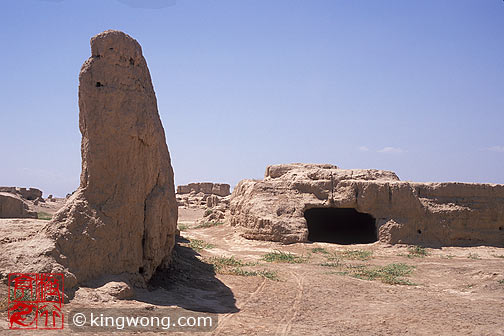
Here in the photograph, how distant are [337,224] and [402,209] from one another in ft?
15.0

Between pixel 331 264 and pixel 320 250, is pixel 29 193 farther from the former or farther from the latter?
pixel 331 264

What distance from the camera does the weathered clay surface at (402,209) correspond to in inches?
543

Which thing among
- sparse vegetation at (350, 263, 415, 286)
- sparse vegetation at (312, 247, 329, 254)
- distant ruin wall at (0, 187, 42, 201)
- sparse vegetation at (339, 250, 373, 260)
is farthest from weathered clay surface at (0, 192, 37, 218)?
distant ruin wall at (0, 187, 42, 201)

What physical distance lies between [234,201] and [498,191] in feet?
30.9

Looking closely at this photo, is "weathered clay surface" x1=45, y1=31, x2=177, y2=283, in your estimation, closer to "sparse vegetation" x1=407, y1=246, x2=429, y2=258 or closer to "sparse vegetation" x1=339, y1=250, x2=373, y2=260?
"sparse vegetation" x1=339, y1=250, x2=373, y2=260

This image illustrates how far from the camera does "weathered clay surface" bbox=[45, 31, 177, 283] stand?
6.48 meters

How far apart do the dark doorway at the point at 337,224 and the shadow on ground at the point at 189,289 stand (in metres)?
8.57

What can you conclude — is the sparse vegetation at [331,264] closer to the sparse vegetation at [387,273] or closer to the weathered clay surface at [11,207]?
the sparse vegetation at [387,273]

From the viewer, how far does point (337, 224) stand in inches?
714

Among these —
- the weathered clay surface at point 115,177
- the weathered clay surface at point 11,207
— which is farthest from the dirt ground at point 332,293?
the weathered clay surface at point 11,207

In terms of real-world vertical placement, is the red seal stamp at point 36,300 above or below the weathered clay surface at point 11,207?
below

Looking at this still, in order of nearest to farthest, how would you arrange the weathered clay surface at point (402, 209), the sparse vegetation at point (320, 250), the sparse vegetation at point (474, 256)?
the sparse vegetation at point (474, 256) → the sparse vegetation at point (320, 250) → the weathered clay surface at point (402, 209)

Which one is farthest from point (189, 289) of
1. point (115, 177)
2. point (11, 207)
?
point (11, 207)

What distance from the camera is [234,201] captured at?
17.6 metres
